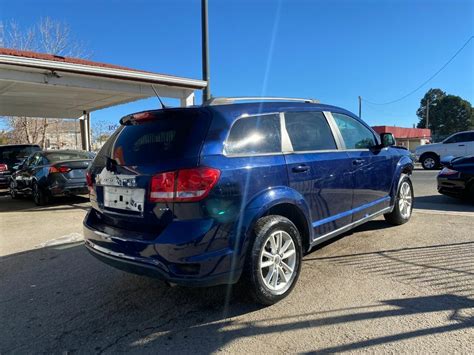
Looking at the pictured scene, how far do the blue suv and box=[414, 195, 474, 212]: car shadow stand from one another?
4164 mm

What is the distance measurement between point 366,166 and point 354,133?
44 cm

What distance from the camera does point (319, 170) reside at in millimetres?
3979

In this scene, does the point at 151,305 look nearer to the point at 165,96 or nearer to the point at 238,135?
the point at 238,135

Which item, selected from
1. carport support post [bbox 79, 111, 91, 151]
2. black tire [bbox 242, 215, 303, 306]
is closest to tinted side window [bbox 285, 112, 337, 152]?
black tire [bbox 242, 215, 303, 306]

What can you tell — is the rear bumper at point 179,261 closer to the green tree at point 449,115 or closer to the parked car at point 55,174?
the parked car at point 55,174

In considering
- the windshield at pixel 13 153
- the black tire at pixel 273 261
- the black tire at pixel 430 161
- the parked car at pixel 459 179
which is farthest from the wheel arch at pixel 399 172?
the black tire at pixel 430 161

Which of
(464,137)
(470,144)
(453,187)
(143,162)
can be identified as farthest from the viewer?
(464,137)

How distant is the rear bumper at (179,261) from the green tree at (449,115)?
70736mm

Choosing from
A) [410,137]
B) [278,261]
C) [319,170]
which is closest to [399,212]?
[319,170]

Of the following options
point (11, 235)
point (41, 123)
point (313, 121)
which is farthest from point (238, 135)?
point (41, 123)

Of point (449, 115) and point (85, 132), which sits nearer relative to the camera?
point (85, 132)

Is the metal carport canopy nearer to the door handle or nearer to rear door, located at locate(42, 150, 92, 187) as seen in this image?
rear door, located at locate(42, 150, 92, 187)

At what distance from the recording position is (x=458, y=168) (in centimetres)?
796

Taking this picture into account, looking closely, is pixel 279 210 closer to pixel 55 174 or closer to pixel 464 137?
pixel 55 174
